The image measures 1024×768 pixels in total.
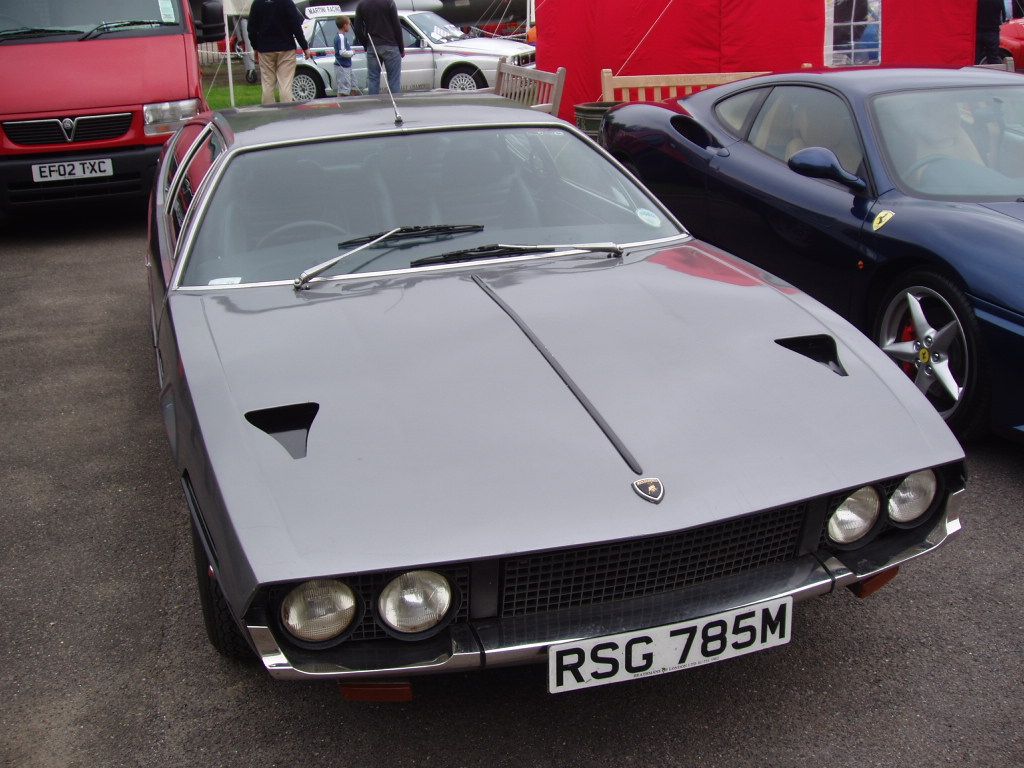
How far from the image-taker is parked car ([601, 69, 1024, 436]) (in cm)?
372

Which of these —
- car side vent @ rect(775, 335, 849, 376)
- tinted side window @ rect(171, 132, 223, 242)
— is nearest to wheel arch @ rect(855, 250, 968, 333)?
car side vent @ rect(775, 335, 849, 376)

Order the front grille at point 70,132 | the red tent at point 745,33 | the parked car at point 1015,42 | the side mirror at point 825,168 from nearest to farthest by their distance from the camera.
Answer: the side mirror at point 825,168, the front grille at point 70,132, the red tent at point 745,33, the parked car at point 1015,42

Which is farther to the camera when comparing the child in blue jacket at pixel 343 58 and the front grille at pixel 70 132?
the child in blue jacket at pixel 343 58

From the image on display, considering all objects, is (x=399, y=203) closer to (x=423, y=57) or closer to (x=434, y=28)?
(x=423, y=57)

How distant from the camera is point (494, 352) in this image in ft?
8.72

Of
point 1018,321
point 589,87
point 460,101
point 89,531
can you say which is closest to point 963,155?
point 1018,321

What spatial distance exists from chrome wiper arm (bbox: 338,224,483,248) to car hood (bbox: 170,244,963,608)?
0.19 meters

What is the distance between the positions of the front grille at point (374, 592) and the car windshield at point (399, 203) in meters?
1.29

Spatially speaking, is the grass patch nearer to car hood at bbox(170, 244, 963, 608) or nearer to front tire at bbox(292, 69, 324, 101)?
front tire at bbox(292, 69, 324, 101)

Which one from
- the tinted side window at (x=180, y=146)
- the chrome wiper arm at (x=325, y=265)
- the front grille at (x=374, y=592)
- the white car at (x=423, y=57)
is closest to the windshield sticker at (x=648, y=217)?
the chrome wiper arm at (x=325, y=265)

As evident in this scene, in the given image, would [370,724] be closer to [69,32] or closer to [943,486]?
[943,486]

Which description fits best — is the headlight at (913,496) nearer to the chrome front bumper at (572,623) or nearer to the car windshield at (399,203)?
the chrome front bumper at (572,623)

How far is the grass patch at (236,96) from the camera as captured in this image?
15.3m

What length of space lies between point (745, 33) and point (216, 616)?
9633 millimetres
